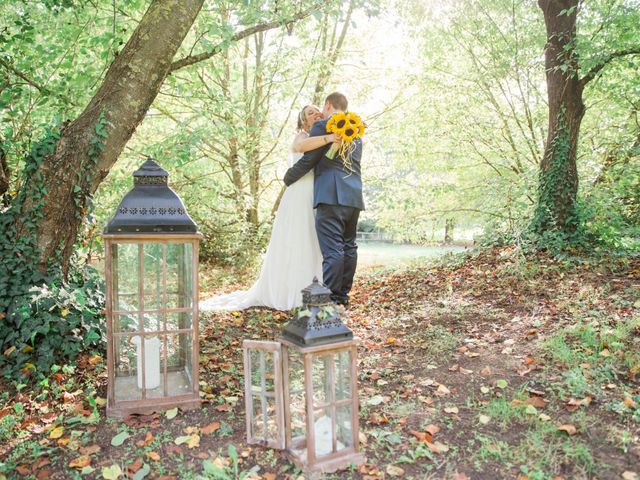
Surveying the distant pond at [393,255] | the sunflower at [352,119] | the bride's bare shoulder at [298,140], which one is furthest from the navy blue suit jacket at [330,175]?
the distant pond at [393,255]

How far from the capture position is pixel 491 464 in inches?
91.7

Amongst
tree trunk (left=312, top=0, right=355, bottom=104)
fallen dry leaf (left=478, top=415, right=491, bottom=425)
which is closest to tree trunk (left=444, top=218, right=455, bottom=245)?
tree trunk (left=312, top=0, right=355, bottom=104)

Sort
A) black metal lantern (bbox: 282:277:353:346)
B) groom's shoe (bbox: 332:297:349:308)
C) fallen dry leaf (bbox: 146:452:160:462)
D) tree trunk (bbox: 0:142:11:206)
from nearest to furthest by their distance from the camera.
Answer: black metal lantern (bbox: 282:277:353:346)
fallen dry leaf (bbox: 146:452:160:462)
tree trunk (bbox: 0:142:11:206)
groom's shoe (bbox: 332:297:349:308)

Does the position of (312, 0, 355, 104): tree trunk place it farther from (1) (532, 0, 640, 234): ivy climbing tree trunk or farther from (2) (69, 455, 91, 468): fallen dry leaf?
(2) (69, 455, 91, 468): fallen dry leaf

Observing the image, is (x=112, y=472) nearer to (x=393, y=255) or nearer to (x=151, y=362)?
(x=151, y=362)

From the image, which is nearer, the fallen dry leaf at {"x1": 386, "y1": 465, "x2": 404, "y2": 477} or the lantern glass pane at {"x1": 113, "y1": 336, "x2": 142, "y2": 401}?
the fallen dry leaf at {"x1": 386, "y1": 465, "x2": 404, "y2": 477}

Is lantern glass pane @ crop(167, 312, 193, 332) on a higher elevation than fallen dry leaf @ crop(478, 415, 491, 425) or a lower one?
higher

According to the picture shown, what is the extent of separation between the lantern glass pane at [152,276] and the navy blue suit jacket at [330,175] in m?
1.97

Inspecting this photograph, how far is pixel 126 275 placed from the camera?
2.98 meters

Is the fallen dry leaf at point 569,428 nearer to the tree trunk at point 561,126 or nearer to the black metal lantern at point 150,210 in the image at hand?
the black metal lantern at point 150,210

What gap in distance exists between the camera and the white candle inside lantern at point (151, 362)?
2936 mm

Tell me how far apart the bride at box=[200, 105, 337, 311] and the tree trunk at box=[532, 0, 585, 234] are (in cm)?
362

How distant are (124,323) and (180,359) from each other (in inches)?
18.1

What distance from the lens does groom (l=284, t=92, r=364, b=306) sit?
4.57 meters
